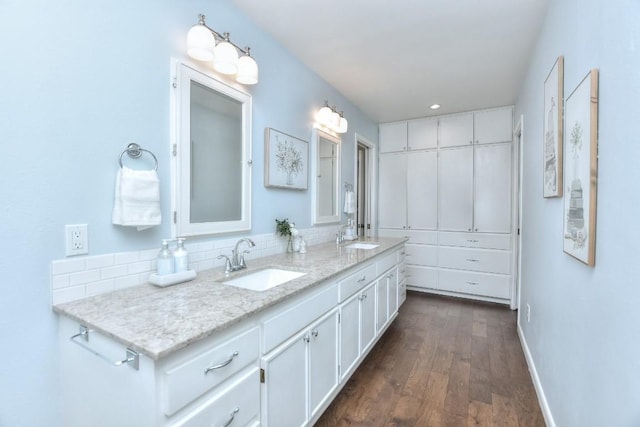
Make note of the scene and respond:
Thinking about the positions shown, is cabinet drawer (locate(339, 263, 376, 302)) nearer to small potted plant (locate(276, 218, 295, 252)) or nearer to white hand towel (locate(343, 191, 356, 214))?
small potted plant (locate(276, 218, 295, 252))

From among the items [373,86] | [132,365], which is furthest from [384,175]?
[132,365]

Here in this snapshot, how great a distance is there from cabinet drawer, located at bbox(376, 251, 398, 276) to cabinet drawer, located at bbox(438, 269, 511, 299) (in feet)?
4.65

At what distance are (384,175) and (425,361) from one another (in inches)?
104

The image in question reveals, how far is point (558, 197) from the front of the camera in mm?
1509

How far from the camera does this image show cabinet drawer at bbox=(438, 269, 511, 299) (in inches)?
145

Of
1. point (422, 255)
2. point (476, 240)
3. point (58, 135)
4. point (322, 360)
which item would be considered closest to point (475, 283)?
point (476, 240)

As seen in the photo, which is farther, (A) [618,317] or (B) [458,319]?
(B) [458,319]

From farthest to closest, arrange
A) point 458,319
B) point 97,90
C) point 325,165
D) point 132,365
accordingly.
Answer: point 458,319, point 325,165, point 97,90, point 132,365

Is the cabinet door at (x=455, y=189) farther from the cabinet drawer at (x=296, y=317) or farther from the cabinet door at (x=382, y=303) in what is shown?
the cabinet drawer at (x=296, y=317)

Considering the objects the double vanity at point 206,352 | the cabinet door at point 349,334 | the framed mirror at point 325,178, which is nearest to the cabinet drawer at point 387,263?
the cabinet door at point 349,334

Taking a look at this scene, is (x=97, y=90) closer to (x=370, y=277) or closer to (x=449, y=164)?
(x=370, y=277)

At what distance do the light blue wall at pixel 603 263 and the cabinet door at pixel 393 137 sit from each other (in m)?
2.48

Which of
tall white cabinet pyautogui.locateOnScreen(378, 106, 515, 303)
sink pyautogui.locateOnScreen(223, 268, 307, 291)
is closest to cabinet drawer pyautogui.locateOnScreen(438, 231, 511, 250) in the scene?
tall white cabinet pyautogui.locateOnScreen(378, 106, 515, 303)

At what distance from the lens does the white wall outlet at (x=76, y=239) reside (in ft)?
3.74
